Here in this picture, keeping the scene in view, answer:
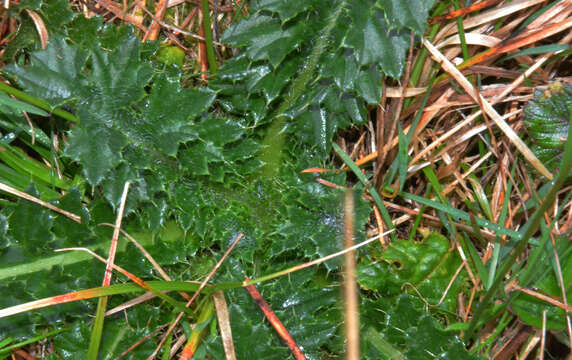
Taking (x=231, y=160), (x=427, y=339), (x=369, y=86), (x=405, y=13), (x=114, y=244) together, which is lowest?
(x=427, y=339)

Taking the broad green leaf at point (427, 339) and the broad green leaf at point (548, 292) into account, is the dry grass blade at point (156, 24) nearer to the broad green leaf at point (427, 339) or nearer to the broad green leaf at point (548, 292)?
the broad green leaf at point (427, 339)

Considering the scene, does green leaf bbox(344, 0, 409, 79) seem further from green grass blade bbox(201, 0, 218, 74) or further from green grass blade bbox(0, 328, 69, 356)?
green grass blade bbox(0, 328, 69, 356)

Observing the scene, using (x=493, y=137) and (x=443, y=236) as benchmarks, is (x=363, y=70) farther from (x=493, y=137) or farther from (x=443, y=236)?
(x=443, y=236)

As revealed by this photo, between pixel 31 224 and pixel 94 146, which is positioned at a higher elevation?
pixel 94 146

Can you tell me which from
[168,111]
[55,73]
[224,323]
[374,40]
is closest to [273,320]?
[224,323]

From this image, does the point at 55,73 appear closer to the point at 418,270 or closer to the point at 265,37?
the point at 265,37

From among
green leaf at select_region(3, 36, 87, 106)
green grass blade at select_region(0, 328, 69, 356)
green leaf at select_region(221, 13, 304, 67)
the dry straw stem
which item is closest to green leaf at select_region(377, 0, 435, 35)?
the dry straw stem

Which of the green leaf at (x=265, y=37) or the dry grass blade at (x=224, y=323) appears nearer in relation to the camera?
the dry grass blade at (x=224, y=323)

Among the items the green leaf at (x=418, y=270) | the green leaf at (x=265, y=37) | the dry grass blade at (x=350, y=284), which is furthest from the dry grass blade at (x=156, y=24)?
the green leaf at (x=418, y=270)
